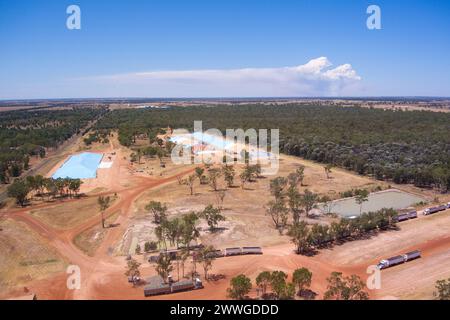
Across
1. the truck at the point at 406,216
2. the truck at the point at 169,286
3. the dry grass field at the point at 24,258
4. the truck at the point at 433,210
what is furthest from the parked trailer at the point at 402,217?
the dry grass field at the point at 24,258

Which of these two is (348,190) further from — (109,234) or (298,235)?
(109,234)

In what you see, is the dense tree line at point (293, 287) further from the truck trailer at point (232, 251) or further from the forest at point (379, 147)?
the forest at point (379, 147)

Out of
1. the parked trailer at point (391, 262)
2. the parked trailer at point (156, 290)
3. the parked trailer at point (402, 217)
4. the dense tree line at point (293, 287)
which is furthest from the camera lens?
the parked trailer at point (402, 217)

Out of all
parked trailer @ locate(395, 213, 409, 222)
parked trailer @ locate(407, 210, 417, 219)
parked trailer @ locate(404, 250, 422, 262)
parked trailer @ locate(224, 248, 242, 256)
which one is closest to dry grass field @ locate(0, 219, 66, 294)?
parked trailer @ locate(224, 248, 242, 256)

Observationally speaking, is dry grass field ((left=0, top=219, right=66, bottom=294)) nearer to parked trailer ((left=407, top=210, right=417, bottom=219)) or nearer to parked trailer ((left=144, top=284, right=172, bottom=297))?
parked trailer ((left=144, top=284, right=172, bottom=297))

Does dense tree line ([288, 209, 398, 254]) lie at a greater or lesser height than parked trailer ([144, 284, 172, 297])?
greater

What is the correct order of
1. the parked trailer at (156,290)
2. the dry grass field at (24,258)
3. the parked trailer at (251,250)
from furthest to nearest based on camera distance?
1. the parked trailer at (251,250)
2. the dry grass field at (24,258)
3. the parked trailer at (156,290)

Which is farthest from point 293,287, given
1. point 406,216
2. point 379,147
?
point 379,147

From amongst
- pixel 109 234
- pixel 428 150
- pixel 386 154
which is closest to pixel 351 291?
pixel 109 234
